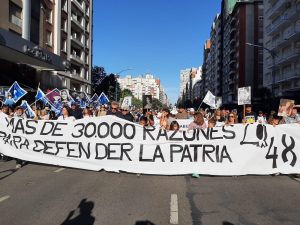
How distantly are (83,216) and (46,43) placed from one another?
4008 cm

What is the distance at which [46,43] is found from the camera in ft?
145

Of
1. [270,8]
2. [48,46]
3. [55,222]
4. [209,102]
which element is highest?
[270,8]

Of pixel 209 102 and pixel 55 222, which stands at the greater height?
pixel 209 102

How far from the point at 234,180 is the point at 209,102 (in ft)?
41.3

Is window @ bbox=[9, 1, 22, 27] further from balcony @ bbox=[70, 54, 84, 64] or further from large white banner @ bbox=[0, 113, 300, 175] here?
large white banner @ bbox=[0, 113, 300, 175]

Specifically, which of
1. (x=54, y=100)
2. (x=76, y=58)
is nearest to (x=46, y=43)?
(x=76, y=58)

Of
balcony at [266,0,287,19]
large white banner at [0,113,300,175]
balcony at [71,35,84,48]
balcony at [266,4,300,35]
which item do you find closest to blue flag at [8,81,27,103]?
large white banner at [0,113,300,175]

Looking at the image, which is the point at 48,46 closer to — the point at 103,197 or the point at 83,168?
the point at 83,168

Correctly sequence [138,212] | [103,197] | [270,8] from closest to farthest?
[138,212] < [103,197] < [270,8]

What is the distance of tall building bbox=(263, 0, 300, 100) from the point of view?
5640 centimetres

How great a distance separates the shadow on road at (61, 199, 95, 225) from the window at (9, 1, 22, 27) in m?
30.2

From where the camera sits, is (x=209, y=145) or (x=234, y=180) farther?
(x=209, y=145)

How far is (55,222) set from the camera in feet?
19.2

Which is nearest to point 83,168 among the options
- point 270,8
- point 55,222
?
point 55,222
